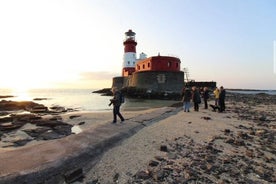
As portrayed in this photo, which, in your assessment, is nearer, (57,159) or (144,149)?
(57,159)

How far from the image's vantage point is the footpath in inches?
208

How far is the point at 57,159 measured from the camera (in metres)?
6.04

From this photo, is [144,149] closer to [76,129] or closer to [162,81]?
[76,129]

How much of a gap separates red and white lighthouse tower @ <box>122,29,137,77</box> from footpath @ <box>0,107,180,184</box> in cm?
4474

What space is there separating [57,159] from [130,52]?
4761 cm

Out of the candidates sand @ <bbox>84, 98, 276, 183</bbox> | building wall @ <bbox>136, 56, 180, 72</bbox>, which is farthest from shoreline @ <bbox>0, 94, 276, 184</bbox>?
building wall @ <bbox>136, 56, 180, 72</bbox>

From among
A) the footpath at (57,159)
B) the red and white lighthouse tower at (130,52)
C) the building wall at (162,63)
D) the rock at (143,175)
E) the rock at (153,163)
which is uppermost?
the red and white lighthouse tower at (130,52)

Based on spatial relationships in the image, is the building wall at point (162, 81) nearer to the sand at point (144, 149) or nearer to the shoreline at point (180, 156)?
the sand at point (144, 149)

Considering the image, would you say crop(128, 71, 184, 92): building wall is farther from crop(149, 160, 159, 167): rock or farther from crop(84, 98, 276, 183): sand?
crop(149, 160, 159, 167): rock

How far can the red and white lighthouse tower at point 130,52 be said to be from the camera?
52594mm

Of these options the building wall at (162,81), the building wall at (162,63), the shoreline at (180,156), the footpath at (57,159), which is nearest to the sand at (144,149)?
the shoreline at (180,156)

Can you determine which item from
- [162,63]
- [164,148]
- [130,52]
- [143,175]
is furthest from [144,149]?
[130,52]

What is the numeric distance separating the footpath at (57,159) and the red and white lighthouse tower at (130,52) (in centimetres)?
4474

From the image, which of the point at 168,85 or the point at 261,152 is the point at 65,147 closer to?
the point at 261,152
